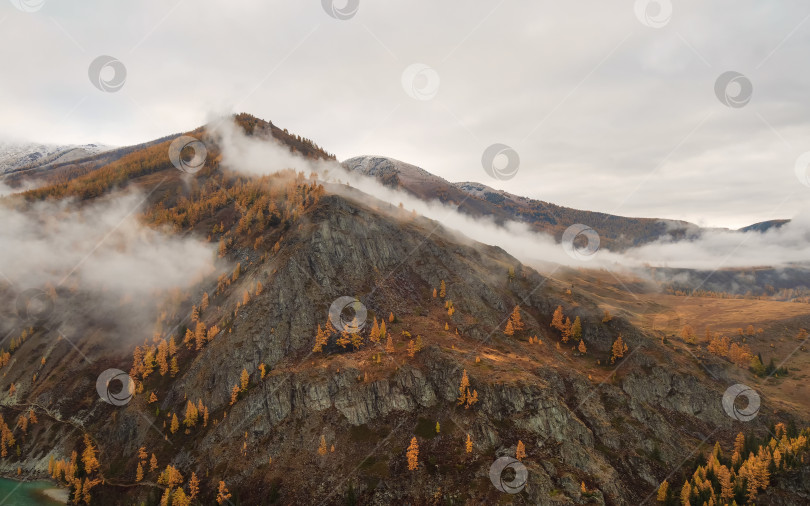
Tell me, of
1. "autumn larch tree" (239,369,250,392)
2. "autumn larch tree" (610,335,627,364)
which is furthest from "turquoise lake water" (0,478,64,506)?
"autumn larch tree" (610,335,627,364)

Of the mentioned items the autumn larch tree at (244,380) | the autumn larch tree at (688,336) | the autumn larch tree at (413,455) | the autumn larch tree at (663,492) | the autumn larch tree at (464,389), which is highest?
the autumn larch tree at (688,336)

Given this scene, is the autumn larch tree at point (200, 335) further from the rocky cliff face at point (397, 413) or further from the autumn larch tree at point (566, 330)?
the autumn larch tree at point (566, 330)

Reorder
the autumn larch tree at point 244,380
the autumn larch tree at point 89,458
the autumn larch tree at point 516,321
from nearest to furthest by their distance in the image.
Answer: the autumn larch tree at point 89,458, the autumn larch tree at point 244,380, the autumn larch tree at point 516,321

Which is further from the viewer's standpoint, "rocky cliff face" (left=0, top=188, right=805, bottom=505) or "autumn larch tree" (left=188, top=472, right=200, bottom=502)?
"rocky cliff face" (left=0, top=188, right=805, bottom=505)

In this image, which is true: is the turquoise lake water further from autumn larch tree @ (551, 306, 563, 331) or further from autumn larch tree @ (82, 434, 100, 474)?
autumn larch tree @ (551, 306, 563, 331)

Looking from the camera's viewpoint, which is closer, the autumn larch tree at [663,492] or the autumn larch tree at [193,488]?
the autumn larch tree at [663,492]

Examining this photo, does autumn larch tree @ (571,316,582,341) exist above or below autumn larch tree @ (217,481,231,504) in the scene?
above

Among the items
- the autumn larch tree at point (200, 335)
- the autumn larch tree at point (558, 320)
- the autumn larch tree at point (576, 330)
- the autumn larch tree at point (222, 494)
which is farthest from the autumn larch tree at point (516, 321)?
the autumn larch tree at point (200, 335)

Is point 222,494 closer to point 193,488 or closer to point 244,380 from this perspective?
point 193,488

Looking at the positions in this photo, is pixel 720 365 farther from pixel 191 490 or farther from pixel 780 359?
pixel 191 490
